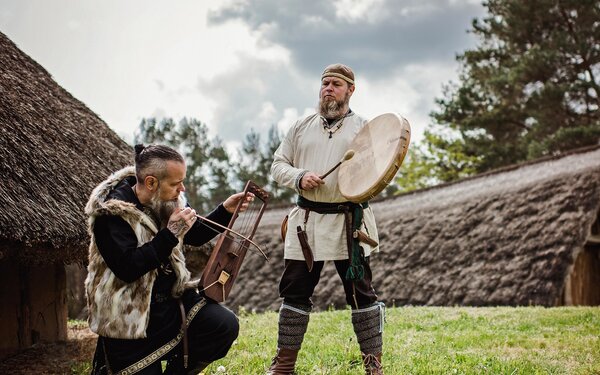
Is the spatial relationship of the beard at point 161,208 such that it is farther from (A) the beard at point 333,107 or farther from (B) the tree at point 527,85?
(B) the tree at point 527,85

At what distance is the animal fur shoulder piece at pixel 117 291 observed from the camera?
8.79 feet

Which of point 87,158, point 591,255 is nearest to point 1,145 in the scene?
point 87,158

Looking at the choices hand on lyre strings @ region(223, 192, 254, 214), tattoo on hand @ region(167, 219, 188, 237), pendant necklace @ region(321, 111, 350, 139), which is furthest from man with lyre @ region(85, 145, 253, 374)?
pendant necklace @ region(321, 111, 350, 139)

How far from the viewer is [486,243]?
10.1m

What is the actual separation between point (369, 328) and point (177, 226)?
1.46 meters

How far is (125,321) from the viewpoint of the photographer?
2674mm

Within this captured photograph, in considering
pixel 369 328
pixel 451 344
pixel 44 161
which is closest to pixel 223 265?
pixel 369 328

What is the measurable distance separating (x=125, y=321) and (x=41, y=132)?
9.61 feet

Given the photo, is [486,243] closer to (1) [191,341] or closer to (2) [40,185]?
(2) [40,185]

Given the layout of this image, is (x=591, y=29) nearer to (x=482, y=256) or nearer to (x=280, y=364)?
(x=482, y=256)

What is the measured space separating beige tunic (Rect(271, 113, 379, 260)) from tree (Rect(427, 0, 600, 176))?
1483 cm

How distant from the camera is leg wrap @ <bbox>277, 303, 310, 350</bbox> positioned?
357 centimetres

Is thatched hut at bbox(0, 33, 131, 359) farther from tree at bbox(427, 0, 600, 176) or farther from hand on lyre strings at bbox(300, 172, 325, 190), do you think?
tree at bbox(427, 0, 600, 176)

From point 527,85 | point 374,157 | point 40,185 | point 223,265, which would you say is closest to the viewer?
point 223,265
